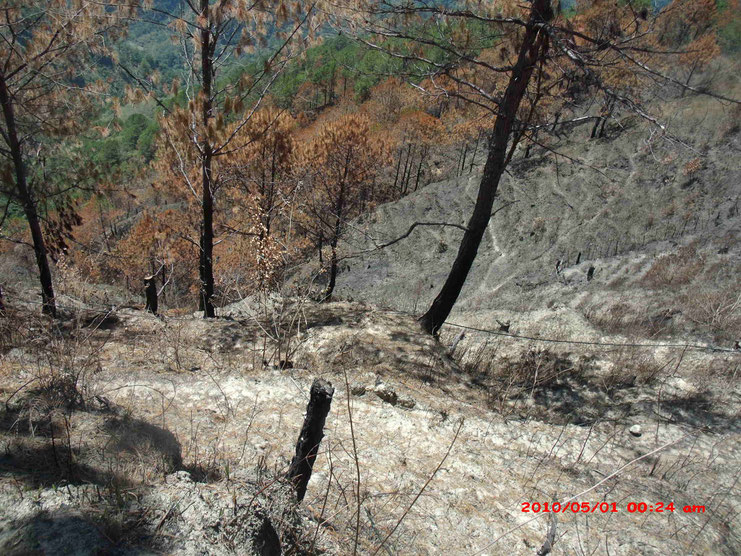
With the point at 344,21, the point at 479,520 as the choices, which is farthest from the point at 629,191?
the point at 479,520

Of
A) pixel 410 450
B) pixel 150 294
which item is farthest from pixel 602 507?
pixel 150 294

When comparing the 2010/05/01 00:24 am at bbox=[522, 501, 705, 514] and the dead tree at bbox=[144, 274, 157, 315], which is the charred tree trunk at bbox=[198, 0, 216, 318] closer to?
the dead tree at bbox=[144, 274, 157, 315]

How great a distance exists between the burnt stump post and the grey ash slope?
55.2ft

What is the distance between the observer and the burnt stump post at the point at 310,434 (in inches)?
87.6

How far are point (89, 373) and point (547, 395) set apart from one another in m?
4.93

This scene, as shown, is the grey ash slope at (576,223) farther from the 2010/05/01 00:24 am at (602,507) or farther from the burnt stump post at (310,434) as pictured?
the burnt stump post at (310,434)

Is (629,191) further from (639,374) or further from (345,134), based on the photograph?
(639,374)

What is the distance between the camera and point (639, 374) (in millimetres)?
5086

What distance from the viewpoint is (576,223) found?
91.3 feet

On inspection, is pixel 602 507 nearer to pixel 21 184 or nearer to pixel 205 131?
pixel 205 131

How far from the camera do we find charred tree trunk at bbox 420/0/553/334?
4.62 metres

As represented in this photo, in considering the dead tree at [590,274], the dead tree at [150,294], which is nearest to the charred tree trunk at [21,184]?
the dead tree at [150,294]

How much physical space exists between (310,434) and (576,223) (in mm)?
29364

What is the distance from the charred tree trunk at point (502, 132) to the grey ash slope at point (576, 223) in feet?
42.9
